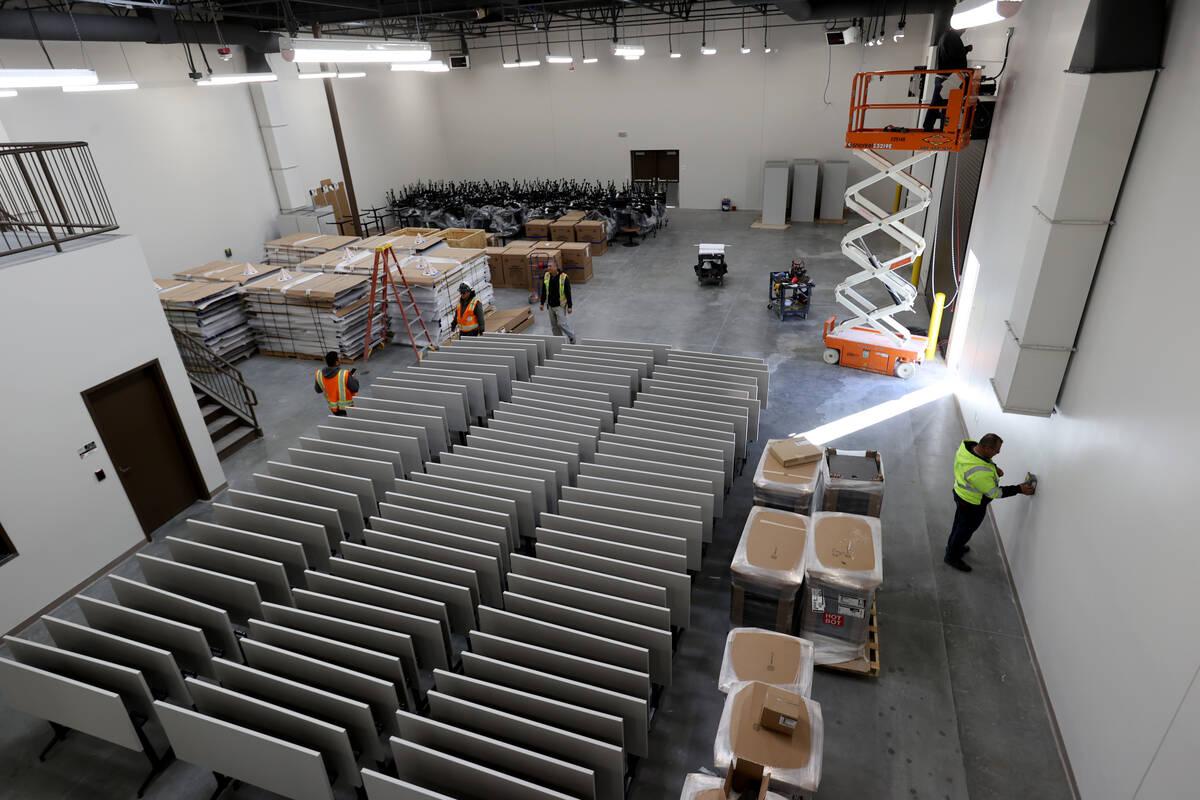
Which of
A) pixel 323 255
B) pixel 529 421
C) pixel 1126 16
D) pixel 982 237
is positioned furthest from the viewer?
pixel 323 255

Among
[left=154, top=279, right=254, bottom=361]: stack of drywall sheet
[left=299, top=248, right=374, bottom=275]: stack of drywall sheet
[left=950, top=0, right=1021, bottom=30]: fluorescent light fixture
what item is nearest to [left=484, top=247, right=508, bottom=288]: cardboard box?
[left=299, top=248, right=374, bottom=275]: stack of drywall sheet

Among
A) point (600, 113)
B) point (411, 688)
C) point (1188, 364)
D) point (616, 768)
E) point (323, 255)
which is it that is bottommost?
point (411, 688)

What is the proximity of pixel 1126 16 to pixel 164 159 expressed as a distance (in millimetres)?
16367

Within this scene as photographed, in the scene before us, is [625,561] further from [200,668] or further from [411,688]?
[200,668]

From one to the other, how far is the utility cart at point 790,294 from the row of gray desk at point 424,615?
5.59 m

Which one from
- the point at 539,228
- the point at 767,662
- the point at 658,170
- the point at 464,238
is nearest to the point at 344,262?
the point at 464,238

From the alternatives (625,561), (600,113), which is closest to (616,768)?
(625,561)

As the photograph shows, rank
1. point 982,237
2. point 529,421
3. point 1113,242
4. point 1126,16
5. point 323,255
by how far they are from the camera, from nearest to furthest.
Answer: point 1126,16 < point 1113,242 < point 529,421 < point 982,237 < point 323,255

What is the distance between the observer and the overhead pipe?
1061 cm

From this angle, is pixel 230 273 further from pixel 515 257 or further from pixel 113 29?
pixel 515 257

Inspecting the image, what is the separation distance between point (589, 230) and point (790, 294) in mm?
6914

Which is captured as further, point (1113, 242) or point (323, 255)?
point (323, 255)

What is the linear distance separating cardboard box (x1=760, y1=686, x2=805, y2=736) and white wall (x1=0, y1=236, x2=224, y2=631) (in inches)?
267

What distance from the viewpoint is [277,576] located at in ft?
17.3
